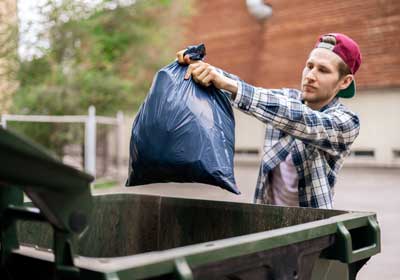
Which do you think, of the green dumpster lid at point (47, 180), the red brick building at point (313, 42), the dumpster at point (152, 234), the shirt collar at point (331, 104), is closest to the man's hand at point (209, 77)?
the dumpster at point (152, 234)

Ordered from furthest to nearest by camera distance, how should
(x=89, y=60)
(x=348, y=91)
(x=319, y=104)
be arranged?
(x=89, y=60) → (x=348, y=91) → (x=319, y=104)

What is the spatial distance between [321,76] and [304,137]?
0.49m

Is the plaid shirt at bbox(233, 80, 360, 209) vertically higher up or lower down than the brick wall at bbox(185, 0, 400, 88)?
lower down

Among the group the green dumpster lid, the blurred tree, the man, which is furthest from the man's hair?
the blurred tree

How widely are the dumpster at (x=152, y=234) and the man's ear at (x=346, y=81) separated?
820mm

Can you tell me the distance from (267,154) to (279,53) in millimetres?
16956

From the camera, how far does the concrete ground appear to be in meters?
5.52

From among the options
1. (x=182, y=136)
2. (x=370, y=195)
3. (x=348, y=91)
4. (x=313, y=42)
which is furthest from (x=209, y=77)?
(x=313, y=42)

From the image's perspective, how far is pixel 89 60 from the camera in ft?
42.2

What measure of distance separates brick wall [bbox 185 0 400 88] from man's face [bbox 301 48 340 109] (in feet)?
→ 49.6

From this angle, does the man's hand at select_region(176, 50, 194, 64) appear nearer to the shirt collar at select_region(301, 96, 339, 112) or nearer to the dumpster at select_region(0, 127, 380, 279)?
the dumpster at select_region(0, 127, 380, 279)

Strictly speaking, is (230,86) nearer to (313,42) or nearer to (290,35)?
(313,42)

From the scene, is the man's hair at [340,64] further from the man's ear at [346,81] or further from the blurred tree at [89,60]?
the blurred tree at [89,60]

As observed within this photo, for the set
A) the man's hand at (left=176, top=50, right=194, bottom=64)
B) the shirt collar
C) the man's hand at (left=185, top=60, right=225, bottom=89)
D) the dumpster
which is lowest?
the dumpster
